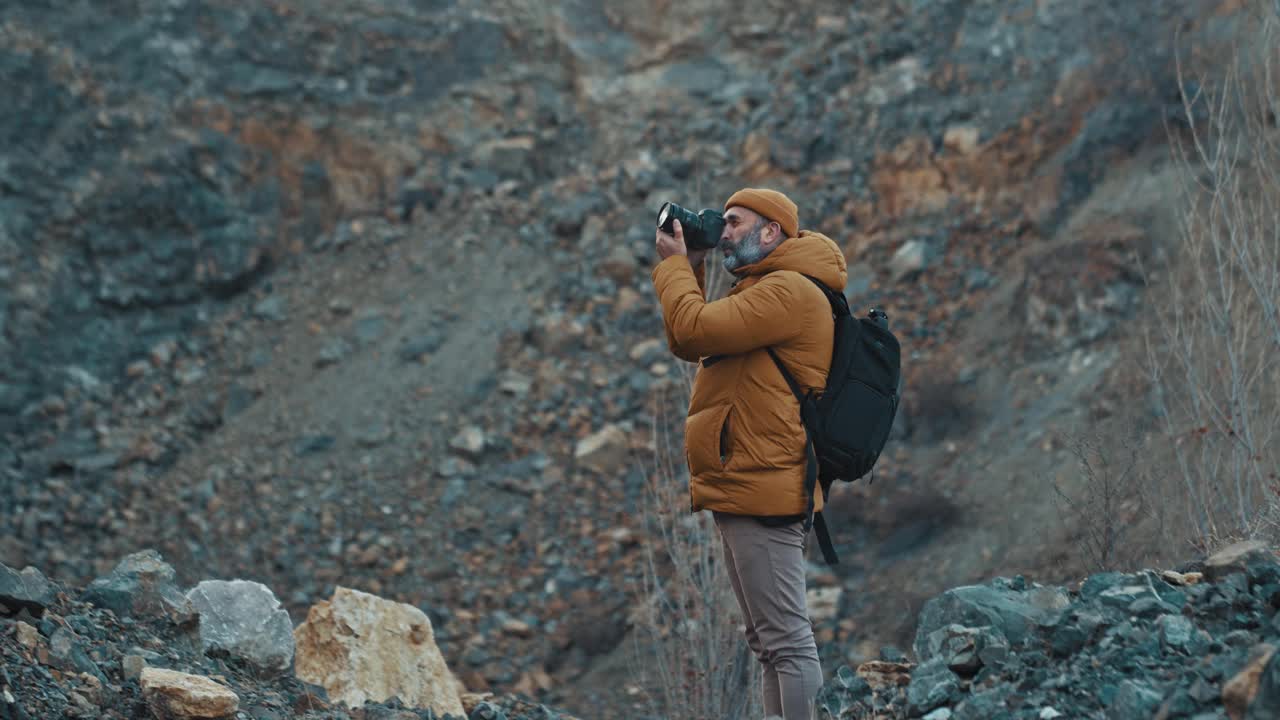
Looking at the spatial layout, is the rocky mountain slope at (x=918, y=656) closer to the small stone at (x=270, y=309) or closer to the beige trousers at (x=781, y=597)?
the beige trousers at (x=781, y=597)

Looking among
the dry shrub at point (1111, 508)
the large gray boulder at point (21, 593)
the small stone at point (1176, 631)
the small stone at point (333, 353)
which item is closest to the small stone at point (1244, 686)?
the small stone at point (1176, 631)

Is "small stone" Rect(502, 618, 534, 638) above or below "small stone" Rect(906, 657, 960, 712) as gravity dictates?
below

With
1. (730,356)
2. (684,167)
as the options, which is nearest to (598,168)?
(684,167)

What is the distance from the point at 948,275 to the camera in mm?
9906

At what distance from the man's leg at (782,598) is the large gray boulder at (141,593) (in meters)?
1.92

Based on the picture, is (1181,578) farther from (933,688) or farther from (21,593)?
(21,593)

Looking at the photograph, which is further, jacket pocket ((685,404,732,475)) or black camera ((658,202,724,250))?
black camera ((658,202,724,250))

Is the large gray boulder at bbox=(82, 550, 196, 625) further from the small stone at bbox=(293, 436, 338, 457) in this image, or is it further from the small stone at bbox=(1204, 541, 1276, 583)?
the small stone at bbox=(293, 436, 338, 457)

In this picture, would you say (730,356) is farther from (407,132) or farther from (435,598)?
(407,132)

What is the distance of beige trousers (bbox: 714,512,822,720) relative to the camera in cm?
321

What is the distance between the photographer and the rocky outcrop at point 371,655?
14.4ft

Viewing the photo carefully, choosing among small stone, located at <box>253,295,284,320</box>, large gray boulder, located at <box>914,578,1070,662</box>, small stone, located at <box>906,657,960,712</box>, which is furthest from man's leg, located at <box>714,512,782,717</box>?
small stone, located at <box>253,295,284,320</box>

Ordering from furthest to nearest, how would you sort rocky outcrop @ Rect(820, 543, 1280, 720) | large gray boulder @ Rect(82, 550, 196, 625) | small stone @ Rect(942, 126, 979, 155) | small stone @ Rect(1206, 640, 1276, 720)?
small stone @ Rect(942, 126, 979, 155), large gray boulder @ Rect(82, 550, 196, 625), rocky outcrop @ Rect(820, 543, 1280, 720), small stone @ Rect(1206, 640, 1276, 720)

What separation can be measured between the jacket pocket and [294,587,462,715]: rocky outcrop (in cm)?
170
